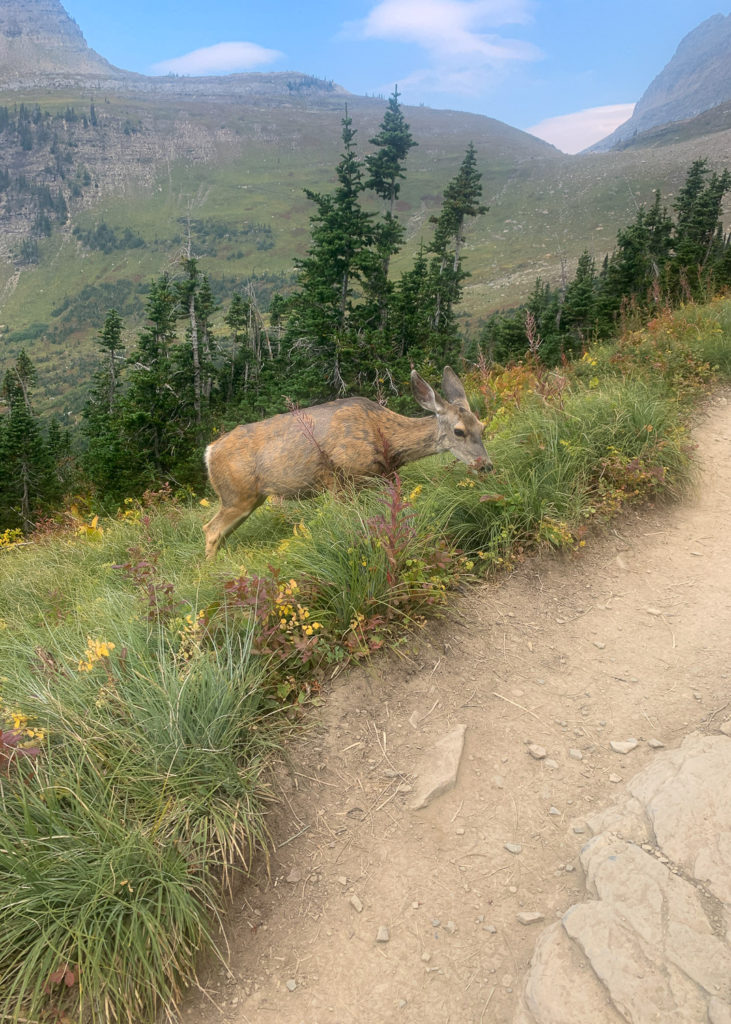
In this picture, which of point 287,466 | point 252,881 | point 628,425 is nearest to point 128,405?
point 287,466

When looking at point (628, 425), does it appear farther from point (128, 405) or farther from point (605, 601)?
point (128, 405)

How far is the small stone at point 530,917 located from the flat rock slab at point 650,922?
17cm

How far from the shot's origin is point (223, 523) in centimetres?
774

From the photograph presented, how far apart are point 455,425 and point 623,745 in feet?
13.0

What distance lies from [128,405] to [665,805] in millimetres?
31968

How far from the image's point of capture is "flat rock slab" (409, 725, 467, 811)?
3.62 metres

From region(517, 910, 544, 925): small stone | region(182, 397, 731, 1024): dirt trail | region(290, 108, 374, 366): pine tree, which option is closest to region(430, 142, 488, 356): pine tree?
region(290, 108, 374, 366): pine tree

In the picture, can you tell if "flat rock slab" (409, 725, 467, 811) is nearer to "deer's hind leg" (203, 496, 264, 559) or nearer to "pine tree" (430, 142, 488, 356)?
"deer's hind leg" (203, 496, 264, 559)

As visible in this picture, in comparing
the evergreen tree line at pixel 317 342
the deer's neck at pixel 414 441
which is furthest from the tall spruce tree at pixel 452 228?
the deer's neck at pixel 414 441

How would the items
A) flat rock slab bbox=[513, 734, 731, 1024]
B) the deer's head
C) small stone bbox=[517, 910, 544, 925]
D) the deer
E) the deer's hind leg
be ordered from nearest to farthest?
flat rock slab bbox=[513, 734, 731, 1024] < small stone bbox=[517, 910, 544, 925] < the deer's head < the deer < the deer's hind leg

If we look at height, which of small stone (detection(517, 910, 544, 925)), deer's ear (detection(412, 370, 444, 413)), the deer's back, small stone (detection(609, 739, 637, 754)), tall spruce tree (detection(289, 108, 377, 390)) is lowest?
small stone (detection(517, 910, 544, 925))

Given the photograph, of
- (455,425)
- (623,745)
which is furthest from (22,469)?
(623,745)

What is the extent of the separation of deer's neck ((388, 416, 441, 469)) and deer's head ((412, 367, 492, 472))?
0.08 m

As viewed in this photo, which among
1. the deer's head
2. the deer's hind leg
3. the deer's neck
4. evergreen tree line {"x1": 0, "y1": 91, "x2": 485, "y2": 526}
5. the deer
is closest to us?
the deer's head
